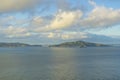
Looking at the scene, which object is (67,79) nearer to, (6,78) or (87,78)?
(87,78)

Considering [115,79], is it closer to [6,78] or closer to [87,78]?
[87,78]

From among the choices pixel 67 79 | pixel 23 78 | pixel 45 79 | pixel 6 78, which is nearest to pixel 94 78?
pixel 67 79

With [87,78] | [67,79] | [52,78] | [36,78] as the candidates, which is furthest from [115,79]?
[36,78]

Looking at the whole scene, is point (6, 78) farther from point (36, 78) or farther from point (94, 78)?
point (94, 78)

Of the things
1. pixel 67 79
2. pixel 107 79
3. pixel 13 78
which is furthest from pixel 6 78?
pixel 107 79

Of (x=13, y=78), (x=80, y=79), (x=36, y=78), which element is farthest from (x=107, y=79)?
(x=13, y=78)

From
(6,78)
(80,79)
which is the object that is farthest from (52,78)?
(6,78)

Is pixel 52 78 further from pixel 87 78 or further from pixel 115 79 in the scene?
pixel 115 79
